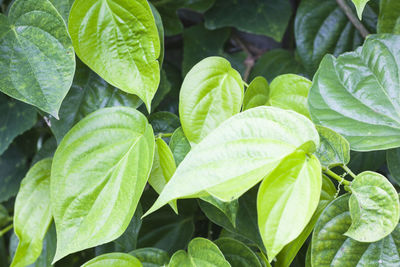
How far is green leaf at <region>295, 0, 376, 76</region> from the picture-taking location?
76 cm

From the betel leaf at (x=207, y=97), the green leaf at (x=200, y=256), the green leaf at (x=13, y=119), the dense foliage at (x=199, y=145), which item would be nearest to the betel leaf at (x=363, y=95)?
the dense foliage at (x=199, y=145)

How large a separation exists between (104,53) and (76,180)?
0.17 meters

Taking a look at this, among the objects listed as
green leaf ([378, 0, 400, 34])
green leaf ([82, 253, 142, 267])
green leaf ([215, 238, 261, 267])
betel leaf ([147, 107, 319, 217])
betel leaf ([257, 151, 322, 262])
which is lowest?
green leaf ([215, 238, 261, 267])

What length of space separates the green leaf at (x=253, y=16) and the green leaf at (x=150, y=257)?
1.65 feet

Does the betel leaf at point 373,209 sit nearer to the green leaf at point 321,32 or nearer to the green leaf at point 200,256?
the green leaf at point 200,256

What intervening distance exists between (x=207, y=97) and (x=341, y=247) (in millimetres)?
241

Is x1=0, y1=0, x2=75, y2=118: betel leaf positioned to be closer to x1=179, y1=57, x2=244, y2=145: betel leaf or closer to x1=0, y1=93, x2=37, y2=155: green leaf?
x1=179, y1=57, x2=244, y2=145: betel leaf

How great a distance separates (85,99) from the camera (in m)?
0.60

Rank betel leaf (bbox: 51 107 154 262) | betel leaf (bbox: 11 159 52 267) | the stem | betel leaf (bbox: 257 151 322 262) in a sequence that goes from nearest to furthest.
Result: betel leaf (bbox: 257 151 322 262), betel leaf (bbox: 51 107 154 262), betel leaf (bbox: 11 159 52 267), the stem

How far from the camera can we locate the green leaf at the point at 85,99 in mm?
586

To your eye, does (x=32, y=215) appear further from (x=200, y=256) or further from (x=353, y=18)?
(x=353, y=18)

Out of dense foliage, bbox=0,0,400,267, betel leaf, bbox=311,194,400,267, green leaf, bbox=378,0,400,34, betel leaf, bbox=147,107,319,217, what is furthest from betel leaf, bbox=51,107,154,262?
green leaf, bbox=378,0,400,34

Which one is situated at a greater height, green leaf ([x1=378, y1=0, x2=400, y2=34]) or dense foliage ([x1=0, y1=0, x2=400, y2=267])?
green leaf ([x1=378, y1=0, x2=400, y2=34])

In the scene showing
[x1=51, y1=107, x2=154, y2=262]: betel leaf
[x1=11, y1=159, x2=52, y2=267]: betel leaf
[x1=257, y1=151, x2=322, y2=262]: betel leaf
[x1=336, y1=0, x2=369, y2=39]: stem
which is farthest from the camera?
[x1=336, y1=0, x2=369, y2=39]: stem
